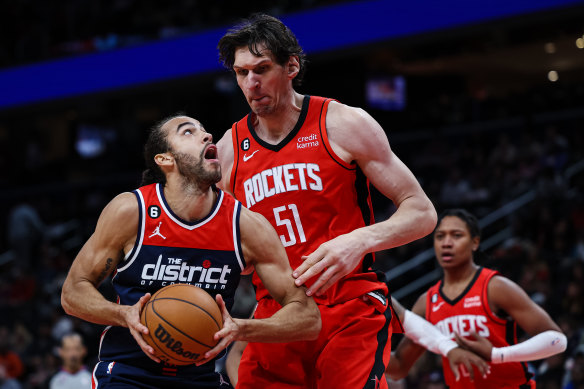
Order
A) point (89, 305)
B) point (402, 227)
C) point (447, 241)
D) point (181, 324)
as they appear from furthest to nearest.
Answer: point (447, 241)
point (402, 227)
point (89, 305)
point (181, 324)

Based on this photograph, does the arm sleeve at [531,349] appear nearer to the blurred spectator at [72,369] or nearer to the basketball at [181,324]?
the basketball at [181,324]

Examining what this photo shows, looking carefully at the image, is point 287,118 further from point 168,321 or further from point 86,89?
point 86,89

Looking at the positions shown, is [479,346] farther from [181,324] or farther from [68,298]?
[68,298]

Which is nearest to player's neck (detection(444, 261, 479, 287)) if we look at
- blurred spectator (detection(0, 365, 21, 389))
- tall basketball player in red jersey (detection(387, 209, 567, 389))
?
tall basketball player in red jersey (detection(387, 209, 567, 389))

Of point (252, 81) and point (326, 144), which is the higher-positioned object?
point (252, 81)

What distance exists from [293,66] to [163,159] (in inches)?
30.6

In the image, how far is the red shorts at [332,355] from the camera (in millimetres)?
3523

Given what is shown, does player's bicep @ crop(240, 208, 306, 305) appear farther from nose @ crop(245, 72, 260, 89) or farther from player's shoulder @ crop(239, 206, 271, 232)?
nose @ crop(245, 72, 260, 89)

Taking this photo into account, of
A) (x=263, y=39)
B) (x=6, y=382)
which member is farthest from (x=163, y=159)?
(x=6, y=382)

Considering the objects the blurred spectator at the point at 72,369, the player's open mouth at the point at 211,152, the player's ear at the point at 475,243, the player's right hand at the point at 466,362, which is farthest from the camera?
the blurred spectator at the point at 72,369

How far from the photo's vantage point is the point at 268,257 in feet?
11.0

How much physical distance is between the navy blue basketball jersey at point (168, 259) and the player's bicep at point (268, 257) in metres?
0.05

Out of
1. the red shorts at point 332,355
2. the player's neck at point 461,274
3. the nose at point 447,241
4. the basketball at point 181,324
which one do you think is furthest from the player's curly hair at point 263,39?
the player's neck at point 461,274

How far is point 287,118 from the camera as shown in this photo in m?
3.78
